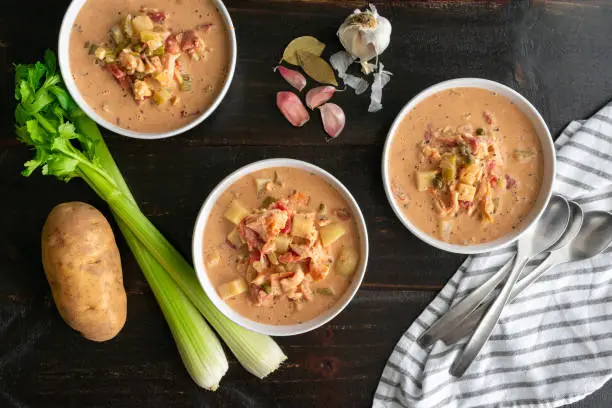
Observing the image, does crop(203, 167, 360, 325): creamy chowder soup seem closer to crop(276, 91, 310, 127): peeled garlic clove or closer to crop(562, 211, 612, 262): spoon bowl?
crop(276, 91, 310, 127): peeled garlic clove

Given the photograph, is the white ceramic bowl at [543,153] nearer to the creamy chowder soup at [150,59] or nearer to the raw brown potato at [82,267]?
the creamy chowder soup at [150,59]

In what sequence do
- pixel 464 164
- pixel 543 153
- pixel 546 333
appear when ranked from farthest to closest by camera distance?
pixel 546 333
pixel 543 153
pixel 464 164

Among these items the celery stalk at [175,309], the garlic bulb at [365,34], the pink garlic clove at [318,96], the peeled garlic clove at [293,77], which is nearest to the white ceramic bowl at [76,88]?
the celery stalk at [175,309]

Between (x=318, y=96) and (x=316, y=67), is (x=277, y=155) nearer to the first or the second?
(x=318, y=96)

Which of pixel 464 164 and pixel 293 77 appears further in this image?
pixel 293 77

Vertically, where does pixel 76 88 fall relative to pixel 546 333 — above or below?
above

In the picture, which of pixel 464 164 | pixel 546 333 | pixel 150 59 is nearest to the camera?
pixel 150 59

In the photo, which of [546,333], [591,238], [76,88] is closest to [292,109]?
[76,88]
